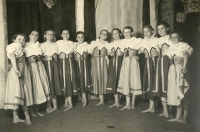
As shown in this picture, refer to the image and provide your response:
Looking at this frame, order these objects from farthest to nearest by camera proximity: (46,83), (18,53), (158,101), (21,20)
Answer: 1. (21,20)
2. (158,101)
3. (46,83)
4. (18,53)

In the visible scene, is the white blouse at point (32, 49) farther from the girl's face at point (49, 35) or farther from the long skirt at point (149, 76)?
the long skirt at point (149, 76)

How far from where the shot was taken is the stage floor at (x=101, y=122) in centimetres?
304

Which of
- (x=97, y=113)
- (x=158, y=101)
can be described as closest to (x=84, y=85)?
(x=97, y=113)

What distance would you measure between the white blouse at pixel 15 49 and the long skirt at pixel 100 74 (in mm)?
1342

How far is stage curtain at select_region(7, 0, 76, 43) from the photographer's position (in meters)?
4.49

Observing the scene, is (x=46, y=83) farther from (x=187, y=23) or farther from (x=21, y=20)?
(x=187, y=23)

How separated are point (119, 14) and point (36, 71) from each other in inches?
91.7

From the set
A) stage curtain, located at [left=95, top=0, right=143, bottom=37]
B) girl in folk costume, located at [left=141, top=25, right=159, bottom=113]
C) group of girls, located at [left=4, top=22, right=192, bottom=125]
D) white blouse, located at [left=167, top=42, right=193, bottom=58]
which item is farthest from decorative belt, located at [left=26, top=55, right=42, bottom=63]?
white blouse, located at [left=167, top=42, right=193, bottom=58]

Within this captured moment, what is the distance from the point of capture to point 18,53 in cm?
339

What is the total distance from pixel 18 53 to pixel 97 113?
149 cm

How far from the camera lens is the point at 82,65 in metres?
4.21

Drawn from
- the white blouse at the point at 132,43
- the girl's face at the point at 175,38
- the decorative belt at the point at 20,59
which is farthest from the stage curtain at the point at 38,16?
the girl's face at the point at 175,38

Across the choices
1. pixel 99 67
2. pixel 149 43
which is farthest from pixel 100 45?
pixel 149 43

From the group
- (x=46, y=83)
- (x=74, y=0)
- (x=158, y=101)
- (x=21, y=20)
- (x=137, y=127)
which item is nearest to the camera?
(x=137, y=127)
